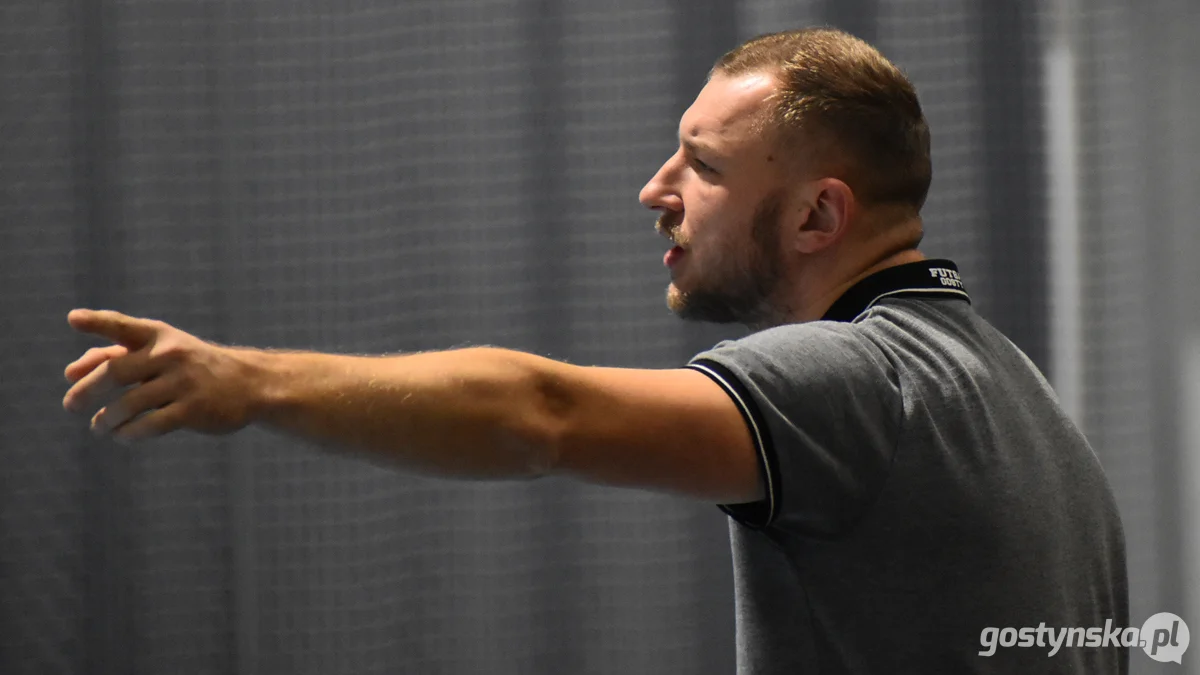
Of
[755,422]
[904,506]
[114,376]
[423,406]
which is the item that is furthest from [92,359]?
[904,506]

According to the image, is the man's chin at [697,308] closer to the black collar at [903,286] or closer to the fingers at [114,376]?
the black collar at [903,286]

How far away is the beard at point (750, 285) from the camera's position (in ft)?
2.92

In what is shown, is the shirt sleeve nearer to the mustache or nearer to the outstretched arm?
the outstretched arm

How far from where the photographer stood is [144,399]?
55 centimetres

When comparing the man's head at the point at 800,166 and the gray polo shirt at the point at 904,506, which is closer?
the gray polo shirt at the point at 904,506

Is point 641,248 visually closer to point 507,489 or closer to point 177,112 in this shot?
point 507,489

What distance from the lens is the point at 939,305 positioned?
2.62 ft

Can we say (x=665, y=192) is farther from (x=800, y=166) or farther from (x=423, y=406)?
(x=423, y=406)

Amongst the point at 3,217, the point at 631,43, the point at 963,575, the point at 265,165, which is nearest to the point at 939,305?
the point at 963,575

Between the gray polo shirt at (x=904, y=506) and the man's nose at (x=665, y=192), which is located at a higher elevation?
the man's nose at (x=665, y=192)

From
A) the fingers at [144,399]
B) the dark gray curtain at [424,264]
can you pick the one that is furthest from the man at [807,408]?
the dark gray curtain at [424,264]

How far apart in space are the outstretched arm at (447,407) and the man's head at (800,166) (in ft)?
0.93

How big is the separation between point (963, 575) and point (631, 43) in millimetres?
1017

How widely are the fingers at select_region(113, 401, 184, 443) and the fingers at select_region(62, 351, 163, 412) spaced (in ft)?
0.07
